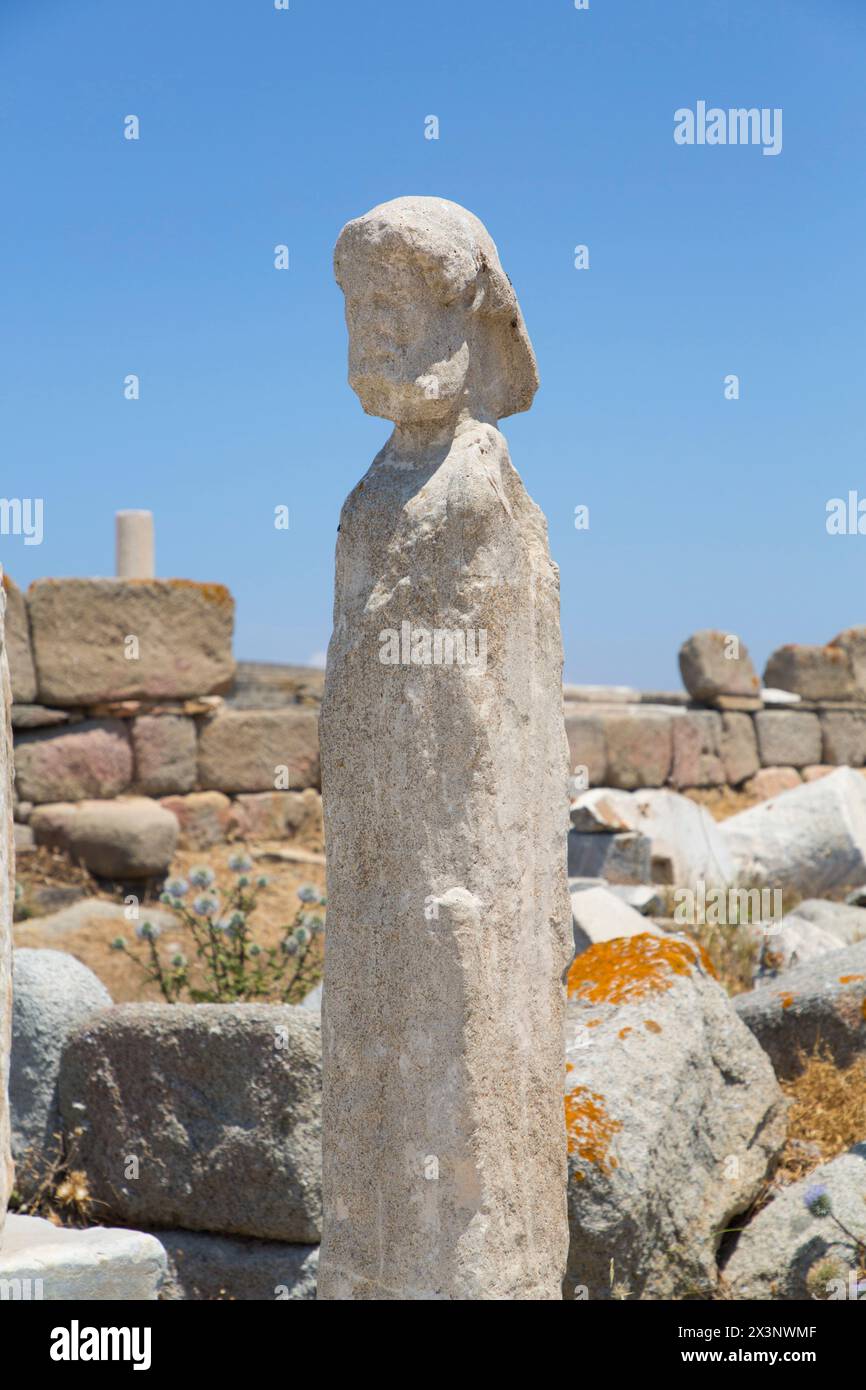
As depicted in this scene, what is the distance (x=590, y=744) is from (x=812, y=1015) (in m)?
7.53

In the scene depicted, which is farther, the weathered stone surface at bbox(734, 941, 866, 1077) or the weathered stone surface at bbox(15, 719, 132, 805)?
the weathered stone surface at bbox(15, 719, 132, 805)

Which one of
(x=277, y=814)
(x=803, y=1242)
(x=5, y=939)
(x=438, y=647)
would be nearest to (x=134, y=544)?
(x=277, y=814)

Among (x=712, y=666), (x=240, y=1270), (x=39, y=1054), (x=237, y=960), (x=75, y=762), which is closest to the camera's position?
(x=240, y=1270)

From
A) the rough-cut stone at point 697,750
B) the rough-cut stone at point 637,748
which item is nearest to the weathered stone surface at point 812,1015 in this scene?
the rough-cut stone at point 637,748

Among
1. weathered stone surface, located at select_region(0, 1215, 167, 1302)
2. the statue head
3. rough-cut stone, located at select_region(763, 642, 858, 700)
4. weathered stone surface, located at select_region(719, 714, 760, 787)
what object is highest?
the statue head

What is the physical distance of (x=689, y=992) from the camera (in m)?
4.84

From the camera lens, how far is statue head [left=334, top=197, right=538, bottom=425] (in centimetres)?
313

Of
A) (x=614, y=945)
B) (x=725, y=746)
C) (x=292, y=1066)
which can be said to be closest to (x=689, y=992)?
(x=614, y=945)

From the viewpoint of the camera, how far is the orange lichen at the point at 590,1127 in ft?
13.5

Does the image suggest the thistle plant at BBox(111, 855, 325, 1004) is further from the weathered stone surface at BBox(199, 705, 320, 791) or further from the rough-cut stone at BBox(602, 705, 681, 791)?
the rough-cut stone at BBox(602, 705, 681, 791)

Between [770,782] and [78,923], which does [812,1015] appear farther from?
[770,782]

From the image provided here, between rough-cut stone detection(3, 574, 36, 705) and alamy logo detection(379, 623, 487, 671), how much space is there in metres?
7.04

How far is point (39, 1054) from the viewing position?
4.92 metres

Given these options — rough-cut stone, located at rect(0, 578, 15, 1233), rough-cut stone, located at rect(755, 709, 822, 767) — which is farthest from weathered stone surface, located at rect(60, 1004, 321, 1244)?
rough-cut stone, located at rect(755, 709, 822, 767)
